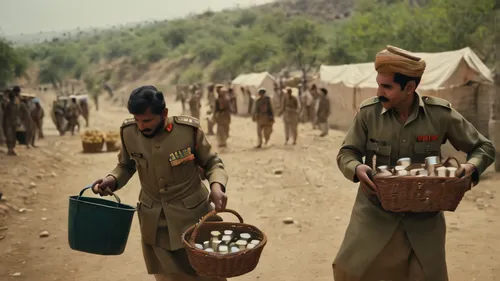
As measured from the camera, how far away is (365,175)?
281 centimetres

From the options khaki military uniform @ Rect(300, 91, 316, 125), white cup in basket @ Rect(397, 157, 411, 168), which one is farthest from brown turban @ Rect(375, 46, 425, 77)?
khaki military uniform @ Rect(300, 91, 316, 125)

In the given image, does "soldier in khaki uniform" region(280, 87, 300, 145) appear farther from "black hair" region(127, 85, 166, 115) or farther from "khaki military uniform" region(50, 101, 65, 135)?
"black hair" region(127, 85, 166, 115)

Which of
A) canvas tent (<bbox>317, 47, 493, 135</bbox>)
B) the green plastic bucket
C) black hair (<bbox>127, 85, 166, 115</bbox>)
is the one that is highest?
black hair (<bbox>127, 85, 166, 115</bbox>)

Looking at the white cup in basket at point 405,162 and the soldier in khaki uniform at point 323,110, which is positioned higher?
the white cup in basket at point 405,162

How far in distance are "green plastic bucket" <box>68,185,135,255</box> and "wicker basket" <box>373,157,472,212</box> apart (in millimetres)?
1530

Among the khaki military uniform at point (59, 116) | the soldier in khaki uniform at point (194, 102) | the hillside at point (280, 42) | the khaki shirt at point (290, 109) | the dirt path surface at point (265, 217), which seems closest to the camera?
the dirt path surface at point (265, 217)

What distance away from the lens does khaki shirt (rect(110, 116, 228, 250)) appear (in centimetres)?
342

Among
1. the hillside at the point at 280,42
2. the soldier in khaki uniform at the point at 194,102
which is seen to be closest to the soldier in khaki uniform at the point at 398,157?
the soldier in khaki uniform at the point at 194,102

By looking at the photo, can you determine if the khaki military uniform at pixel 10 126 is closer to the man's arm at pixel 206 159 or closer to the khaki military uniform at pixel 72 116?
the khaki military uniform at pixel 72 116

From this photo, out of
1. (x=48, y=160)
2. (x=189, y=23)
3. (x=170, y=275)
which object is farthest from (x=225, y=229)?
(x=189, y=23)

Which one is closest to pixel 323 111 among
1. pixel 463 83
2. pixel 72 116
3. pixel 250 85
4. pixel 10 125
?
pixel 463 83

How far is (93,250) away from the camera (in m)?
3.36

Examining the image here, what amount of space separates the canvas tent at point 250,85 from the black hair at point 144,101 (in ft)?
76.3

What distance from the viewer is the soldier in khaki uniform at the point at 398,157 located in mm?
2951
